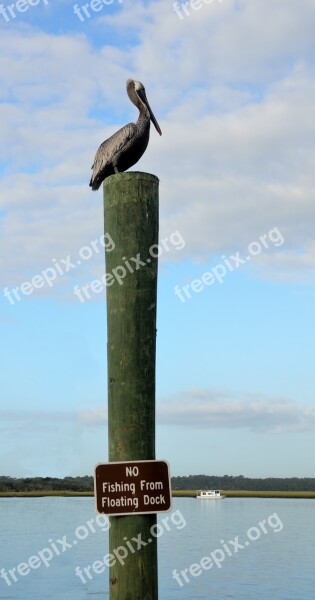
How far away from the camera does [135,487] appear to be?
4027 millimetres

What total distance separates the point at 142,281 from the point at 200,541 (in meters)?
57.0

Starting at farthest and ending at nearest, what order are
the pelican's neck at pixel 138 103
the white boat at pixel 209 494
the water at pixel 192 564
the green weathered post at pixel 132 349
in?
1. the white boat at pixel 209 494
2. the water at pixel 192 564
3. the pelican's neck at pixel 138 103
4. the green weathered post at pixel 132 349

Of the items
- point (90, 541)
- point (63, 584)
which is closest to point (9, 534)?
point (90, 541)

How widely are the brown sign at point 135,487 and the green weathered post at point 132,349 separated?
0.04 m

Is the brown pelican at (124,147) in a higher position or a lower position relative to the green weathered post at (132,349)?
higher

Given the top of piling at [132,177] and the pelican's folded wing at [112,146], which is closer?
the top of piling at [132,177]

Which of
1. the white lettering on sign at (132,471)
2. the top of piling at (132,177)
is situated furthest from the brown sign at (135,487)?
the top of piling at (132,177)

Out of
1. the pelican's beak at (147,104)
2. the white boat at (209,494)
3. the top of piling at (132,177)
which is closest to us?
the top of piling at (132,177)

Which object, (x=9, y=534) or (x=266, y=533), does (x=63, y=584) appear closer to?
(x=9, y=534)

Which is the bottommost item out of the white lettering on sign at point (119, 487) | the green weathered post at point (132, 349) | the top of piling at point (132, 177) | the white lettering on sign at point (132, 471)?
the white lettering on sign at point (119, 487)

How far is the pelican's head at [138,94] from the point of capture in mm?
6477

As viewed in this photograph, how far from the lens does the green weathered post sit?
13.1 ft

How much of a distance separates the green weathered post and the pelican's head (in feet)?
→ 7.57

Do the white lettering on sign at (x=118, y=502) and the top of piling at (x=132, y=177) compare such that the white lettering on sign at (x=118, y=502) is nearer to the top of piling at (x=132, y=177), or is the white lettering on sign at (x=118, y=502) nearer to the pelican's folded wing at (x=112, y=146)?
the top of piling at (x=132, y=177)
